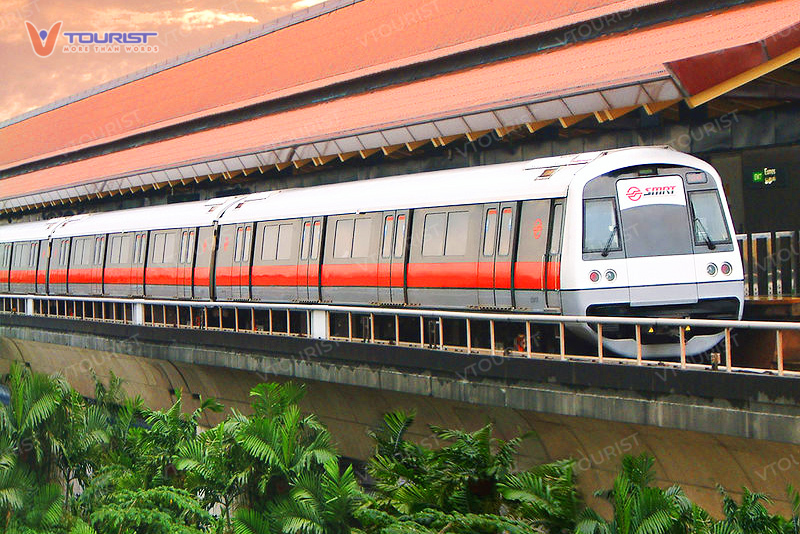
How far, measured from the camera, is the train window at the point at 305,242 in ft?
68.2

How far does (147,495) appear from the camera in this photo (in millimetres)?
13938

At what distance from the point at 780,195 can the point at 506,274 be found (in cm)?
637

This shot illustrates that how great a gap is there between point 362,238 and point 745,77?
25.1ft

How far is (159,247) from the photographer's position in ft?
87.6

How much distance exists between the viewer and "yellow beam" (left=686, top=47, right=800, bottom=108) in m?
14.7

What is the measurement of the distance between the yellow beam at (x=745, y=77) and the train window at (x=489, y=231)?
3.61 metres

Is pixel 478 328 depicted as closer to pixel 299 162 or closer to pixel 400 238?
pixel 400 238

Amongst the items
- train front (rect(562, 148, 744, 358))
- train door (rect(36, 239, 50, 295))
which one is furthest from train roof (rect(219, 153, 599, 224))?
train door (rect(36, 239, 50, 295))

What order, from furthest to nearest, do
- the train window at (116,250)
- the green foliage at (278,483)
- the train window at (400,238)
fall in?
the train window at (116,250), the train window at (400,238), the green foliage at (278,483)

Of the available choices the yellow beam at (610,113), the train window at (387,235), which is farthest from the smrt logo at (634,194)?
the train window at (387,235)

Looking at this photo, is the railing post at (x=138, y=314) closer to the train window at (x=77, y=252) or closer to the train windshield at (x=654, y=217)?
the train window at (x=77, y=252)

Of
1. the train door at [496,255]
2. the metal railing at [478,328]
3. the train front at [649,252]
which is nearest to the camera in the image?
the metal railing at [478,328]

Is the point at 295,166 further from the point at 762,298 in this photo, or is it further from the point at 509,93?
the point at 762,298

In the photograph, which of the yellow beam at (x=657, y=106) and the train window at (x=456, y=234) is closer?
the train window at (x=456, y=234)
